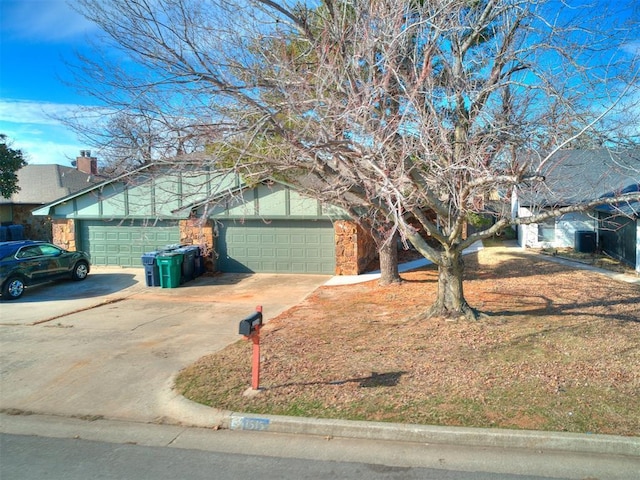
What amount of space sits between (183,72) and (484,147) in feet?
14.3

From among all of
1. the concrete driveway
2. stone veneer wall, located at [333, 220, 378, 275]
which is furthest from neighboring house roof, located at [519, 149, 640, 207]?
stone veneer wall, located at [333, 220, 378, 275]

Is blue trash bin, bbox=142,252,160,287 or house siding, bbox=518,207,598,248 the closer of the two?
blue trash bin, bbox=142,252,160,287

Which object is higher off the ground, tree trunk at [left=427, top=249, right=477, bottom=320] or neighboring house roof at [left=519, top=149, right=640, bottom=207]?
neighboring house roof at [left=519, top=149, right=640, bottom=207]

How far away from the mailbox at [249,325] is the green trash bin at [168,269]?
9.22m

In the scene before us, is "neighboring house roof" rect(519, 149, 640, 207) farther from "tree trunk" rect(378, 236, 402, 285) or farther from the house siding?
the house siding

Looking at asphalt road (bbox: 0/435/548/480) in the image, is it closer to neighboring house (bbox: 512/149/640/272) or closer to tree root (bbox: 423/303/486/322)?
tree root (bbox: 423/303/486/322)

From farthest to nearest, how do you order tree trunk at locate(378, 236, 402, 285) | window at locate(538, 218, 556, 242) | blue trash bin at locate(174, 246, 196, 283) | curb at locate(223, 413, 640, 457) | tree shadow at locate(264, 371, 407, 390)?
1. window at locate(538, 218, 556, 242)
2. blue trash bin at locate(174, 246, 196, 283)
3. tree trunk at locate(378, 236, 402, 285)
4. tree shadow at locate(264, 371, 407, 390)
5. curb at locate(223, 413, 640, 457)

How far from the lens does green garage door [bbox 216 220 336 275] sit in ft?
53.9

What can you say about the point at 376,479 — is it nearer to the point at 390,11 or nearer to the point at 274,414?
the point at 274,414

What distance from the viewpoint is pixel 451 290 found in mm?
8602

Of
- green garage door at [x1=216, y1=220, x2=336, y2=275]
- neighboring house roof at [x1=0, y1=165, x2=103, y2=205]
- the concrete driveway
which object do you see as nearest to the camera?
the concrete driveway

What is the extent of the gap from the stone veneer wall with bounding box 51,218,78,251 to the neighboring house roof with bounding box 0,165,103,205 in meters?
11.7

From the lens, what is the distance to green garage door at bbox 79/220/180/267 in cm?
1836

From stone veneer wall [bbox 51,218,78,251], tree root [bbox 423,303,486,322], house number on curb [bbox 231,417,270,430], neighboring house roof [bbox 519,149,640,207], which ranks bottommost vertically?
house number on curb [bbox 231,417,270,430]
